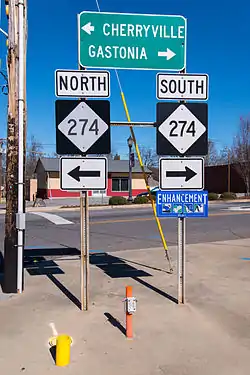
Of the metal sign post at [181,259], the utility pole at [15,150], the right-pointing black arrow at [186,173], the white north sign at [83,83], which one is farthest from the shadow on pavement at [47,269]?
the white north sign at [83,83]

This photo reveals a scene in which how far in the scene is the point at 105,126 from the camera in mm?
5113

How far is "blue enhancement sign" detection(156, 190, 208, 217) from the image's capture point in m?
5.26

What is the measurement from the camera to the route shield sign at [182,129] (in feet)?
17.3

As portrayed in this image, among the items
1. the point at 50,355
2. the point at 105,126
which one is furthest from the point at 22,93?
the point at 50,355

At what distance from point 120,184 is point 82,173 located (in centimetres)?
4055

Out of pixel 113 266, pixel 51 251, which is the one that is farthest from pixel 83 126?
pixel 51 251

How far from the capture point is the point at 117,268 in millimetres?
7754

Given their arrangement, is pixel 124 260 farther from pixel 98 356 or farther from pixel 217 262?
pixel 98 356

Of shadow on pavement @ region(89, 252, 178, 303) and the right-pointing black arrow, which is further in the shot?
shadow on pavement @ region(89, 252, 178, 303)

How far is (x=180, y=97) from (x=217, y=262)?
13.8 feet

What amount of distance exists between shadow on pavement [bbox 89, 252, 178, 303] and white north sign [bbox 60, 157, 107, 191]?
205cm

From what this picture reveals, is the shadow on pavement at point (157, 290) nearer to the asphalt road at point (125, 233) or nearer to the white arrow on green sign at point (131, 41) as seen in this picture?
the white arrow on green sign at point (131, 41)

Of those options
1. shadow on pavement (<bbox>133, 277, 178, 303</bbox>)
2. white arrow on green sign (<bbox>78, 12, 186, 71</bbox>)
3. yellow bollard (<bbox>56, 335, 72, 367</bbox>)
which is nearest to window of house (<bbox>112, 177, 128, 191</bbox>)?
shadow on pavement (<bbox>133, 277, 178, 303</bbox>)

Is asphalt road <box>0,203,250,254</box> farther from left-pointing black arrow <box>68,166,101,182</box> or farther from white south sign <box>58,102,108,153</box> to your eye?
white south sign <box>58,102,108,153</box>
